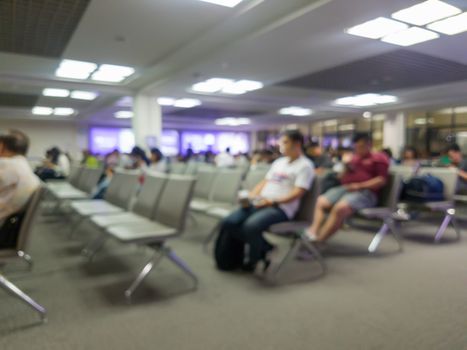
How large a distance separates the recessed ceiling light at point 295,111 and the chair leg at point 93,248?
9977 millimetres

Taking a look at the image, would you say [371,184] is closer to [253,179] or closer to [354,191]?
[354,191]

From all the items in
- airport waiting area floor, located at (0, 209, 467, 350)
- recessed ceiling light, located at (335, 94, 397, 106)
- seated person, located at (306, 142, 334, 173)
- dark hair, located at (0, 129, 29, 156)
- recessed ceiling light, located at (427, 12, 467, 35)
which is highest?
recessed ceiling light, located at (427, 12, 467, 35)

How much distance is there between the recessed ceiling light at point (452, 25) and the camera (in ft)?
14.9

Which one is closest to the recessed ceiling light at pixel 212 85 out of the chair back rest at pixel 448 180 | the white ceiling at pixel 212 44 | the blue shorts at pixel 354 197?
the white ceiling at pixel 212 44

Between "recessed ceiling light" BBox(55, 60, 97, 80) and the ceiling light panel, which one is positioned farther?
the ceiling light panel

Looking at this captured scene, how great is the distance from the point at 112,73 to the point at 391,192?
627cm

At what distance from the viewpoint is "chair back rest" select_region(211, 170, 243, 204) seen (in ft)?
13.5

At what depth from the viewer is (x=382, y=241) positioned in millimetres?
4086

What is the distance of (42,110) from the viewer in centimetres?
1359

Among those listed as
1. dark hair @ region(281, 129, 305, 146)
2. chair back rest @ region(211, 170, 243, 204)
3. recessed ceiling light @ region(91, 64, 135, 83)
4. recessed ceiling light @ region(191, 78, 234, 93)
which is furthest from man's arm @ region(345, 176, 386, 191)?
recessed ceiling light @ region(91, 64, 135, 83)

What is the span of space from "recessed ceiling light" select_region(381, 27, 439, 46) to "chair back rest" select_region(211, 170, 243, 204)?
314cm

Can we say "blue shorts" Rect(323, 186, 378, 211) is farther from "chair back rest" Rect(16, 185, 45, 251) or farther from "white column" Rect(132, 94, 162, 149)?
"white column" Rect(132, 94, 162, 149)

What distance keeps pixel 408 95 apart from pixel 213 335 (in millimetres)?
10219

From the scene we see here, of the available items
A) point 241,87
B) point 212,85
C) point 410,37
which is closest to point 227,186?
point 410,37
